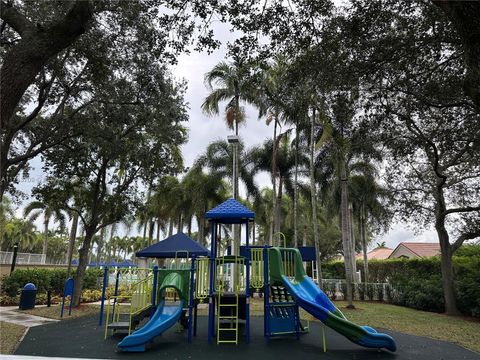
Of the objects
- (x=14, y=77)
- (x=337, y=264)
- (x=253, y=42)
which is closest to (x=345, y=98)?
(x=253, y=42)

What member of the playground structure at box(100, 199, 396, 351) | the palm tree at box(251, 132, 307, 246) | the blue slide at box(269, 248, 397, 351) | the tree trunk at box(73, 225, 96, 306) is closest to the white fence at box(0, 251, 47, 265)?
the tree trunk at box(73, 225, 96, 306)

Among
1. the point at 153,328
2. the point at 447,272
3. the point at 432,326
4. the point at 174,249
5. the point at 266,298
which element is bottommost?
the point at 432,326

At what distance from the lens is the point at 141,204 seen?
1770 cm

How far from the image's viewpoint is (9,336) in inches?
340

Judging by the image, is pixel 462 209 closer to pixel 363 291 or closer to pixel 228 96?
pixel 363 291

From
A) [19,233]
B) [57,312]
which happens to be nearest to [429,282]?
[57,312]

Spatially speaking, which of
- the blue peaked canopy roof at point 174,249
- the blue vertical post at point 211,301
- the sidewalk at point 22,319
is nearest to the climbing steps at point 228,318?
the blue vertical post at point 211,301

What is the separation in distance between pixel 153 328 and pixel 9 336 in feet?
12.6

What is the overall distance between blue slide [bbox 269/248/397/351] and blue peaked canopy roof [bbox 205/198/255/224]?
114 cm

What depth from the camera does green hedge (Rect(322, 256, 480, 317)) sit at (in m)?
15.6

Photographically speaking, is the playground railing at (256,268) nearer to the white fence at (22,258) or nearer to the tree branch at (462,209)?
the tree branch at (462,209)

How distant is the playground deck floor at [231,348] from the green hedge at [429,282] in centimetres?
788

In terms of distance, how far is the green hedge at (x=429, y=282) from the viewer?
51.1 ft

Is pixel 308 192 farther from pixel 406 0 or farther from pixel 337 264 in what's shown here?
pixel 406 0
